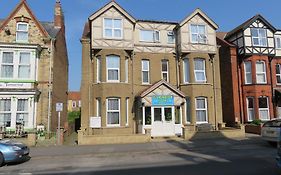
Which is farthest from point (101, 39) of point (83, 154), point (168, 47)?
point (83, 154)

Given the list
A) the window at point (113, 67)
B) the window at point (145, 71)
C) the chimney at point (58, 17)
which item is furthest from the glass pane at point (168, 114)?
the chimney at point (58, 17)

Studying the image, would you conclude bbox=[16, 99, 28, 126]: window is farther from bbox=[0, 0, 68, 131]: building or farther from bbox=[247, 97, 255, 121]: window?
bbox=[247, 97, 255, 121]: window

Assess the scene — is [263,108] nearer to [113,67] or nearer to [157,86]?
[157,86]

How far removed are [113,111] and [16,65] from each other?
27.8 ft

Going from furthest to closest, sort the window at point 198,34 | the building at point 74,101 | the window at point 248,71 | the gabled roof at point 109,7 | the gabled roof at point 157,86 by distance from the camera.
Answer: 1. the building at point 74,101
2. the window at point 248,71
3. the window at point 198,34
4. the gabled roof at point 109,7
5. the gabled roof at point 157,86

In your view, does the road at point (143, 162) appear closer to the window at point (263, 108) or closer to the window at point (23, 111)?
the window at point (23, 111)

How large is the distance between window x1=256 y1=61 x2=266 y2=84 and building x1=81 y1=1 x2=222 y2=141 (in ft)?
16.6

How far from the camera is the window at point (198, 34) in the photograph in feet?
80.7

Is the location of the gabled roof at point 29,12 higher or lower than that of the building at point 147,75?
higher

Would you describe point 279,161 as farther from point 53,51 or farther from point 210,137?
point 53,51

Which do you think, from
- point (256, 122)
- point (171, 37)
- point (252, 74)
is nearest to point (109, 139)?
point (171, 37)

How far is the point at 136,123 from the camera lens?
22828 millimetres

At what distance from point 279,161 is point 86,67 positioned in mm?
17450

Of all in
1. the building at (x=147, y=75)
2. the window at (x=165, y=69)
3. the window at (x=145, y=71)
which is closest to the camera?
the building at (x=147, y=75)
